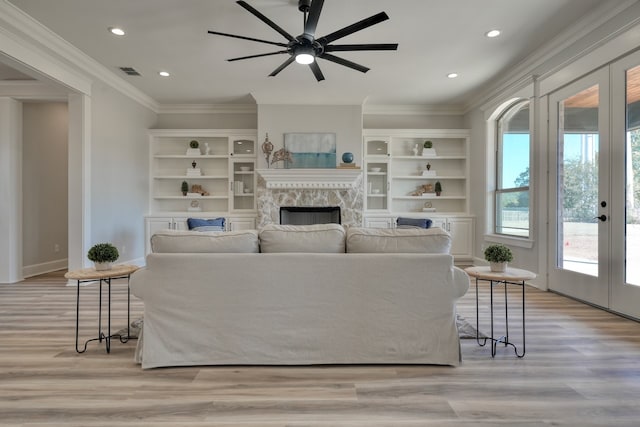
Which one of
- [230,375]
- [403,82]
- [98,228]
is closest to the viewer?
[230,375]

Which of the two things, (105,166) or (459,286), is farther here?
(105,166)

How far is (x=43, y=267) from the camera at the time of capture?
5172 millimetres

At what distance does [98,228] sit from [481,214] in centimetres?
586

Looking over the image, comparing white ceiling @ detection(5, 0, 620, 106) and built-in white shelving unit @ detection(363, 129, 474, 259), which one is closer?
white ceiling @ detection(5, 0, 620, 106)

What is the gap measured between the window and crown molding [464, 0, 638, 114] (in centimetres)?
35

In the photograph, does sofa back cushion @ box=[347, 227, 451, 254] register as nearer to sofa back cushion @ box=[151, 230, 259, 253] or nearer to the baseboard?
sofa back cushion @ box=[151, 230, 259, 253]

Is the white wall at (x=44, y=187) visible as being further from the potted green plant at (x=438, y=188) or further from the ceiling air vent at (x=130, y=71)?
the potted green plant at (x=438, y=188)

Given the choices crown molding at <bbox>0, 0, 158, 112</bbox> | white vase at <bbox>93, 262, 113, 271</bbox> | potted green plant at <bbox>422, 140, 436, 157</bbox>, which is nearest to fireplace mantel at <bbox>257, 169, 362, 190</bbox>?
potted green plant at <bbox>422, 140, 436, 157</bbox>

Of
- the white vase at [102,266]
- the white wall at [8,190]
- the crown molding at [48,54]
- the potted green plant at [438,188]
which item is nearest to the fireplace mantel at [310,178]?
the potted green plant at [438,188]

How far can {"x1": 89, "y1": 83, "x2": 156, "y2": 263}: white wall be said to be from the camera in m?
4.62

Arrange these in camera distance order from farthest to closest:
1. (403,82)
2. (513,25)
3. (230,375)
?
1. (403,82)
2. (513,25)
3. (230,375)

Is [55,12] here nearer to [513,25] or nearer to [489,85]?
[513,25]

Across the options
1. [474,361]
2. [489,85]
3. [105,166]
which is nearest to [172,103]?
[105,166]

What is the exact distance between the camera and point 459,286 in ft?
6.63
